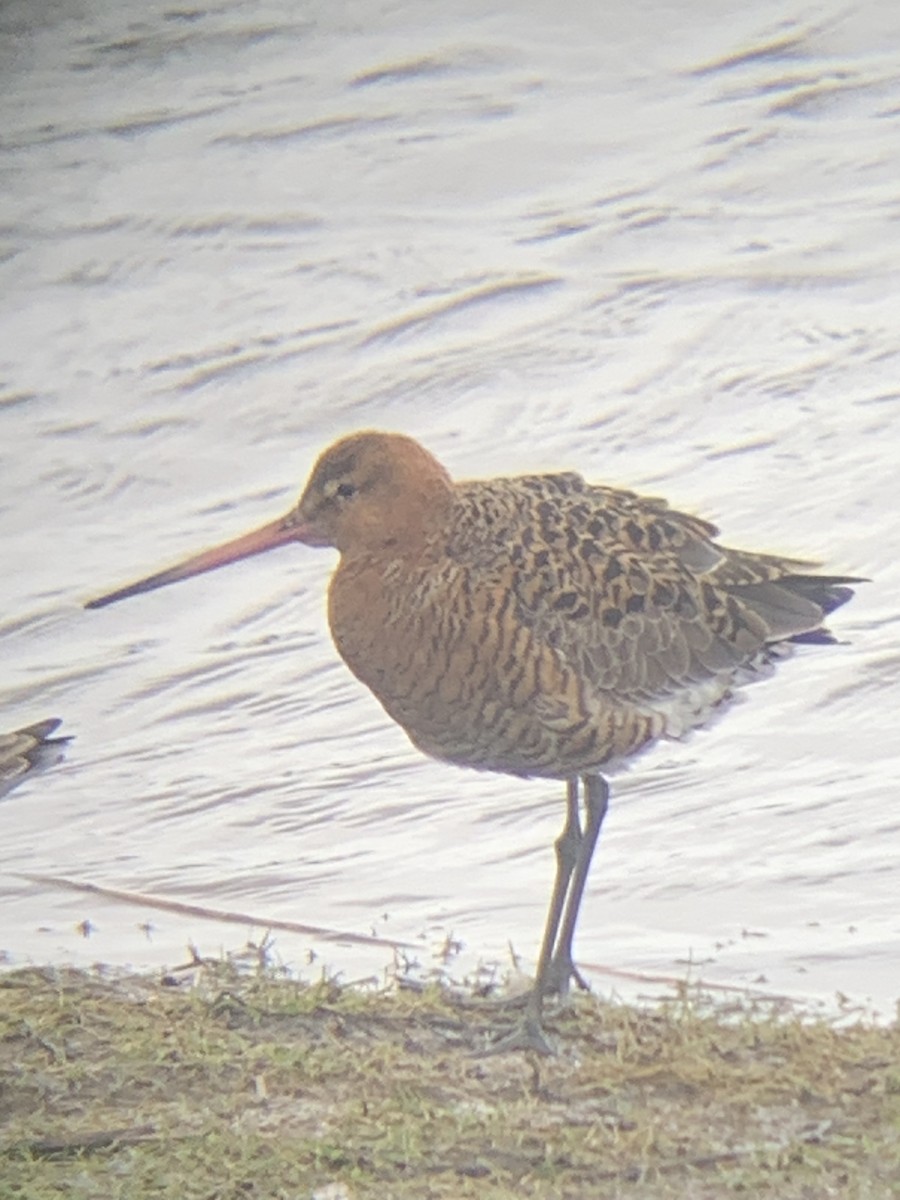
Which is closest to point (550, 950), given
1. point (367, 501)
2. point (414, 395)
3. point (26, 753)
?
point (367, 501)

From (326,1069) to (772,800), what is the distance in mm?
2027

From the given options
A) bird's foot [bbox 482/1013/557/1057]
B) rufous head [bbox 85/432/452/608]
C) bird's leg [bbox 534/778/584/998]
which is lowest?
bird's foot [bbox 482/1013/557/1057]

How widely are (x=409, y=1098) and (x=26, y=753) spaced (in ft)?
3.57

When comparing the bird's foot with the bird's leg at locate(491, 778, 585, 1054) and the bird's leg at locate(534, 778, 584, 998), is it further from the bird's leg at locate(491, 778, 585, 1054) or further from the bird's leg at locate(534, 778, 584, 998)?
the bird's leg at locate(534, 778, 584, 998)

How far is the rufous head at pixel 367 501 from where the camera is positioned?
401 cm

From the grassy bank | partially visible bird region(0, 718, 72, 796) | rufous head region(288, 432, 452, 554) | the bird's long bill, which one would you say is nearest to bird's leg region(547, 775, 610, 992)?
the grassy bank

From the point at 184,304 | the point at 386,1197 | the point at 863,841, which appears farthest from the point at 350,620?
the point at 184,304

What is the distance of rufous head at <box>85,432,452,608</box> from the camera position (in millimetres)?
4008

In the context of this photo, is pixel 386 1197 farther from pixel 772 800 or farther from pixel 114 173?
Result: pixel 114 173

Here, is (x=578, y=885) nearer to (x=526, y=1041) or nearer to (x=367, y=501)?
(x=526, y=1041)

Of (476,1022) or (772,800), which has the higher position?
(476,1022)

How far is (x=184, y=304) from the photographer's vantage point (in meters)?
7.76

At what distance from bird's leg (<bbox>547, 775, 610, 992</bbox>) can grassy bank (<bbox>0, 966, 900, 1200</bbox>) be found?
0.14m

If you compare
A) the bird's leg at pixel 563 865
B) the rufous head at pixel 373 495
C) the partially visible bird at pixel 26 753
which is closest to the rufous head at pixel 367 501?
the rufous head at pixel 373 495
